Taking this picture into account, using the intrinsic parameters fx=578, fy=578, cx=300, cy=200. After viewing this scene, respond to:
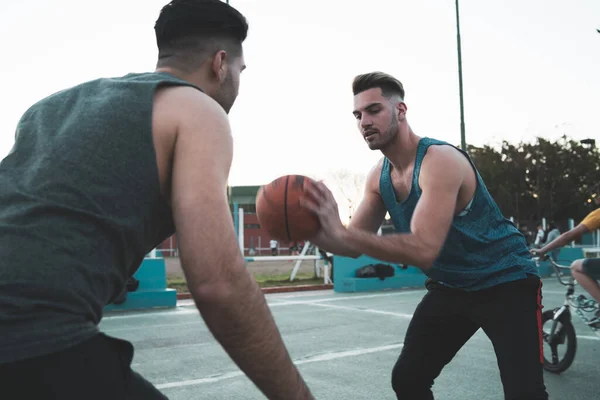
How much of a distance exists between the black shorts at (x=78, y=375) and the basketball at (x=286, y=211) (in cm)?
113

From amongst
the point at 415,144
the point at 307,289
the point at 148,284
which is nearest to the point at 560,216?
the point at 307,289

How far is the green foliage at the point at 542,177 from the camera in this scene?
4450 cm

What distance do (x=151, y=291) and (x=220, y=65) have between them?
34.2 ft

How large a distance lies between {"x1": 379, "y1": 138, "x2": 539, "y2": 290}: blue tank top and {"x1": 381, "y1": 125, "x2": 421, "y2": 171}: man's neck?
0.34 feet

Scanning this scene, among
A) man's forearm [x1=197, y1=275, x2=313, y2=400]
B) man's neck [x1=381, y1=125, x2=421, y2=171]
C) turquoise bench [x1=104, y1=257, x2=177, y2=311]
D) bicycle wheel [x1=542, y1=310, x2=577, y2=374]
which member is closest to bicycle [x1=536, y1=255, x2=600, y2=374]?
bicycle wheel [x1=542, y1=310, x2=577, y2=374]

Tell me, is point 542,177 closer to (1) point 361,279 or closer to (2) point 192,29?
(1) point 361,279

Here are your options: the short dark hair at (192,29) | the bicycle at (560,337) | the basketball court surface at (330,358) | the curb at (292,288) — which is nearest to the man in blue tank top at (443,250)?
the short dark hair at (192,29)

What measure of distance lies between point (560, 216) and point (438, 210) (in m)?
49.0

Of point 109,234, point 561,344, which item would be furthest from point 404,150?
point 561,344

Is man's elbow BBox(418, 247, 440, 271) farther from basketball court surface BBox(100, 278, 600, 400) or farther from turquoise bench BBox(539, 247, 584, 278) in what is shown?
turquoise bench BBox(539, 247, 584, 278)

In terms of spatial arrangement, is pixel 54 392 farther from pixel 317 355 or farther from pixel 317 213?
pixel 317 355

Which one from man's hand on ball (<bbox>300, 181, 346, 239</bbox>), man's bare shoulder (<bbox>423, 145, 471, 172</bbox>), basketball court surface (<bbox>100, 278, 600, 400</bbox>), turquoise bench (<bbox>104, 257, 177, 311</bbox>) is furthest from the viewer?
turquoise bench (<bbox>104, 257, 177, 311</bbox>)

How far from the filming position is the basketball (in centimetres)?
241

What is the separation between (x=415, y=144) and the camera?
10.5 feet
